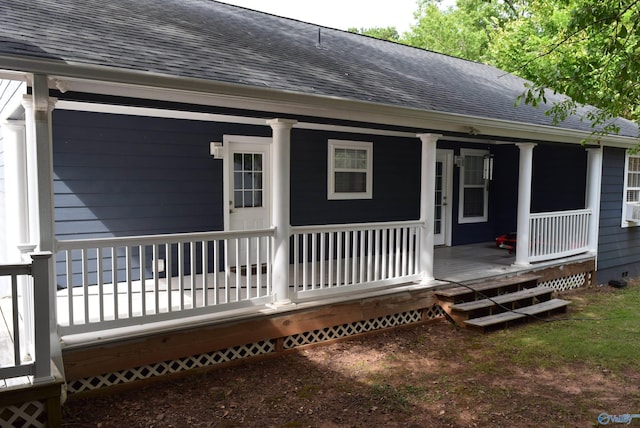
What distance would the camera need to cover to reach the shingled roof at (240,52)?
3.98m

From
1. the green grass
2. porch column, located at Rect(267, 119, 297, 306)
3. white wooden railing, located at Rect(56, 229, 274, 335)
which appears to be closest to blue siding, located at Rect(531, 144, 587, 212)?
the green grass

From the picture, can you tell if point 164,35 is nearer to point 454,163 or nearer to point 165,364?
point 165,364

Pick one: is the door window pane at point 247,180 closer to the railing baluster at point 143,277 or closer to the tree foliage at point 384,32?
the railing baluster at point 143,277

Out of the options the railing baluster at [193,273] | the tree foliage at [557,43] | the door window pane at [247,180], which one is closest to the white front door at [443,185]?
the tree foliage at [557,43]

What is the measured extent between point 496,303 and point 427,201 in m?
1.59

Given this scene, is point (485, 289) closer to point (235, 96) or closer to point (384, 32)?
point (235, 96)

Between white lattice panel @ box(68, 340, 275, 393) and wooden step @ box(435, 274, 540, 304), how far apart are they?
241cm

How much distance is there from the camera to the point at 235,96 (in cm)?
440

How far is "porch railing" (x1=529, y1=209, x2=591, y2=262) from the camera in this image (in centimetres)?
782

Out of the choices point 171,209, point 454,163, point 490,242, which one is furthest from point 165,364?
point 490,242

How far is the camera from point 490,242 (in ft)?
34.3

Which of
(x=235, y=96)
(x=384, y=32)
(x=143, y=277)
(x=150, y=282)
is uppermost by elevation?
(x=384, y=32)

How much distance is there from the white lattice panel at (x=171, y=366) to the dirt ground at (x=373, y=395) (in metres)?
0.09

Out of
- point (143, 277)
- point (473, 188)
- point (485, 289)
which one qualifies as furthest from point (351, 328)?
point (473, 188)
